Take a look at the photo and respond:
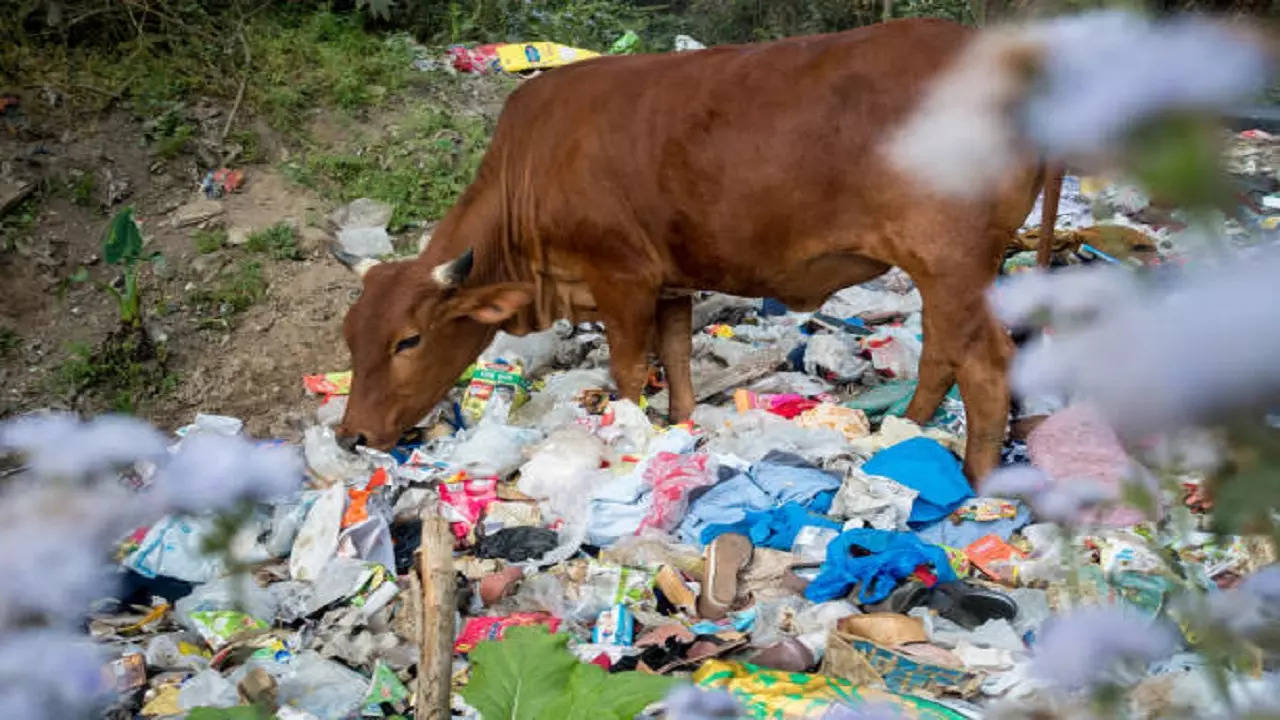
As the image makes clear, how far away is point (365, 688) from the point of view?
3.12 meters

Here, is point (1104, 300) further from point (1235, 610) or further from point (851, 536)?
point (851, 536)

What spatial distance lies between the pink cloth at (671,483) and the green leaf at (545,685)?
213cm

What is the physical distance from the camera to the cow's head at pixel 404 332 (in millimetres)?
4461

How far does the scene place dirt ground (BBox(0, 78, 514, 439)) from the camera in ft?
18.3

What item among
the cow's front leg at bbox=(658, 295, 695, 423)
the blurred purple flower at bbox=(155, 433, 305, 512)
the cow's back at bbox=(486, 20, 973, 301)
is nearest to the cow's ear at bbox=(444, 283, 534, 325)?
the cow's back at bbox=(486, 20, 973, 301)

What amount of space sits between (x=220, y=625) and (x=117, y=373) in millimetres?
2665

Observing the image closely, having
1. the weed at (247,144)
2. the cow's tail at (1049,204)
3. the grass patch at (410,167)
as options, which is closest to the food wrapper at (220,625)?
the cow's tail at (1049,204)

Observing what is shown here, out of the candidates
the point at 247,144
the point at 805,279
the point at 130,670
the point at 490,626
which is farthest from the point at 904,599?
the point at 247,144

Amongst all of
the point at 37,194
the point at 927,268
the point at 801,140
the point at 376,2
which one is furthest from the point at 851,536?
the point at 376,2

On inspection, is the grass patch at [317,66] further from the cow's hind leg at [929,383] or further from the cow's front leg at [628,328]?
the cow's hind leg at [929,383]

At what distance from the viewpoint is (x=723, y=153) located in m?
4.10

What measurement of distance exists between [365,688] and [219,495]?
226 centimetres

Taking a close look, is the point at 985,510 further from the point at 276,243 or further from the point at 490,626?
the point at 276,243

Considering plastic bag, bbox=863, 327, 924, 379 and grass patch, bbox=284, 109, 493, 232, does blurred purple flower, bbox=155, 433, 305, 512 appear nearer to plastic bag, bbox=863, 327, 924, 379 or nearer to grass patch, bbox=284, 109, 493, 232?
plastic bag, bbox=863, 327, 924, 379
